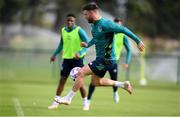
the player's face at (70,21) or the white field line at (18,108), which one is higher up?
the player's face at (70,21)

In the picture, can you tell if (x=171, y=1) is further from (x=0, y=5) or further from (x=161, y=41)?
(x=0, y=5)

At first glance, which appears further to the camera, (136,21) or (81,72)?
(136,21)

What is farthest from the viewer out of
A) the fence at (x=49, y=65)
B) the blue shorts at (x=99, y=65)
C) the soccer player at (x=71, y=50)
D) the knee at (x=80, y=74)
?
the fence at (x=49, y=65)

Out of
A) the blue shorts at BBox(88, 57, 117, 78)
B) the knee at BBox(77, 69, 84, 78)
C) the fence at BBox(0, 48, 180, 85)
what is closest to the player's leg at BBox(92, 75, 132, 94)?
the blue shorts at BBox(88, 57, 117, 78)

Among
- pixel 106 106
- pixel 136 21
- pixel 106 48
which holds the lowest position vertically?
pixel 106 106

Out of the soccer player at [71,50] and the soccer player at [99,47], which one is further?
the soccer player at [71,50]

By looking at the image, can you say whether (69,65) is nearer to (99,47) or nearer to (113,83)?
(113,83)

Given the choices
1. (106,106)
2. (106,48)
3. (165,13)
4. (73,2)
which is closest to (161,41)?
(165,13)

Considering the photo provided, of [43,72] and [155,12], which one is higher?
[155,12]

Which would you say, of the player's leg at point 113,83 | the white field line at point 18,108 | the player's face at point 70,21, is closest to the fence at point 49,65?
the white field line at point 18,108

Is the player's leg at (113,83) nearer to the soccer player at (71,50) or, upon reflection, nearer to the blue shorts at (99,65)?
the blue shorts at (99,65)

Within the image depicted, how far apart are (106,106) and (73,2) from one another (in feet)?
136

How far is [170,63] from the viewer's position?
42.2 metres

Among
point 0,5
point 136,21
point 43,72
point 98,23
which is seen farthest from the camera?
point 136,21
